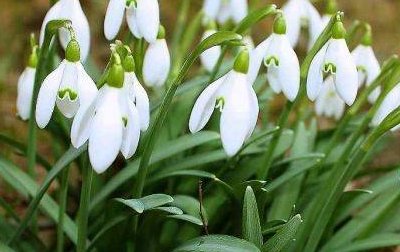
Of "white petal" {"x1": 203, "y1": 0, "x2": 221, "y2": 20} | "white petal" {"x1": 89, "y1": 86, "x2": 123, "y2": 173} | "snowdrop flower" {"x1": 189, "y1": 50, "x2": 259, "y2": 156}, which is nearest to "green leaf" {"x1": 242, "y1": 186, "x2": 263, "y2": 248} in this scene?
"snowdrop flower" {"x1": 189, "y1": 50, "x2": 259, "y2": 156}

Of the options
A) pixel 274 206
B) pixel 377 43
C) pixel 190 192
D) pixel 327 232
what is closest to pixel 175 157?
pixel 190 192

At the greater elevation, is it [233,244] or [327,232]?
[233,244]

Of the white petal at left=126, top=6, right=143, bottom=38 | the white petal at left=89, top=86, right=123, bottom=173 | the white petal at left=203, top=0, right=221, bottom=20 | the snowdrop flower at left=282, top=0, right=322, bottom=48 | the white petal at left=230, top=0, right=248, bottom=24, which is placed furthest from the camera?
the white petal at left=203, top=0, right=221, bottom=20

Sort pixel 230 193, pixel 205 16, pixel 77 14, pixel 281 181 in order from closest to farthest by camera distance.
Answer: pixel 77 14
pixel 230 193
pixel 281 181
pixel 205 16

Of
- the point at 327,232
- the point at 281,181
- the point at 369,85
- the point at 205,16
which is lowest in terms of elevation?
the point at 327,232

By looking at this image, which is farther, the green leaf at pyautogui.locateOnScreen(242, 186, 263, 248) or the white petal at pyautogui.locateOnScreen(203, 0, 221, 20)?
the white petal at pyautogui.locateOnScreen(203, 0, 221, 20)

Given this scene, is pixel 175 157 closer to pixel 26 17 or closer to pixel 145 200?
pixel 145 200

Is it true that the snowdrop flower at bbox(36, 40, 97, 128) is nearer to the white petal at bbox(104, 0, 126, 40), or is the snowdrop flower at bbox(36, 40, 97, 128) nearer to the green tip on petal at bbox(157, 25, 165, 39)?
the white petal at bbox(104, 0, 126, 40)

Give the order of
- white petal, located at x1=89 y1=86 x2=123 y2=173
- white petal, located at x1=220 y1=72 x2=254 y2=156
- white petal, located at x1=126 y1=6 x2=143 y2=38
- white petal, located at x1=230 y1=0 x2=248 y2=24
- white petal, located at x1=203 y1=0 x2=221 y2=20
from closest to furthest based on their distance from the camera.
Answer: white petal, located at x1=89 y1=86 x2=123 y2=173
white petal, located at x1=220 y1=72 x2=254 y2=156
white petal, located at x1=126 y1=6 x2=143 y2=38
white petal, located at x1=230 y1=0 x2=248 y2=24
white petal, located at x1=203 y1=0 x2=221 y2=20
